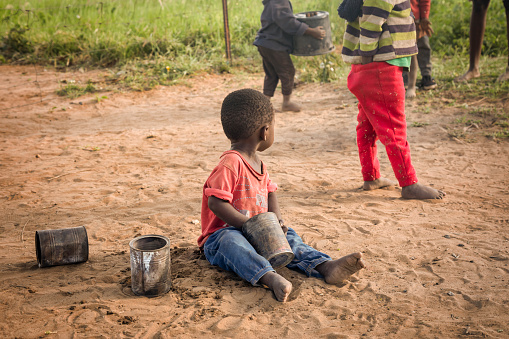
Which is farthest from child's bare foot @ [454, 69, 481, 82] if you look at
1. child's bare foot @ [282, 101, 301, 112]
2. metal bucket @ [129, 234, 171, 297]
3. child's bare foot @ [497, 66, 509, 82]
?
metal bucket @ [129, 234, 171, 297]

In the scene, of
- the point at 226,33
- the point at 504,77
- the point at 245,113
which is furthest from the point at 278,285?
the point at 226,33

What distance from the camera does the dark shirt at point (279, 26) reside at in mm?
6074

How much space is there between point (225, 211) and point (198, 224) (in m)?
0.93

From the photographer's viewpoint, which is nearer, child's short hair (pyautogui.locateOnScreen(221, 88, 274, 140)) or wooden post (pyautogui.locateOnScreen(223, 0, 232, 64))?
child's short hair (pyautogui.locateOnScreen(221, 88, 274, 140))

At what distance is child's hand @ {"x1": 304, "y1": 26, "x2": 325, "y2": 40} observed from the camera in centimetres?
618

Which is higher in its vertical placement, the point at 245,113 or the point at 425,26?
the point at 425,26

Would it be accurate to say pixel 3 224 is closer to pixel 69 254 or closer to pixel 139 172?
pixel 69 254

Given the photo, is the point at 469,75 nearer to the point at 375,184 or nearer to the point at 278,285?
the point at 375,184

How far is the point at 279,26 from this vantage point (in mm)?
6180

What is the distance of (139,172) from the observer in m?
4.53

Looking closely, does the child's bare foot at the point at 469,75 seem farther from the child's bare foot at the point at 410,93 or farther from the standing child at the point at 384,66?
the standing child at the point at 384,66

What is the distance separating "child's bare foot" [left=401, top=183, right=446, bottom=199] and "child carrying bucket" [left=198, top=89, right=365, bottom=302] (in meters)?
1.31

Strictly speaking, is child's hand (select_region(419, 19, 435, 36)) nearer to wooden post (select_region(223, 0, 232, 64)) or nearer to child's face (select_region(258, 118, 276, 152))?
wooden post (select_region(223, 0, 232, 64))

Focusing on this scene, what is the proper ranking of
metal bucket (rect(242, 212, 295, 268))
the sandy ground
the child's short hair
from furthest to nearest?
the child's short hair, metal bucket (rect(242, 212, 295, 268)), the sandy ground
